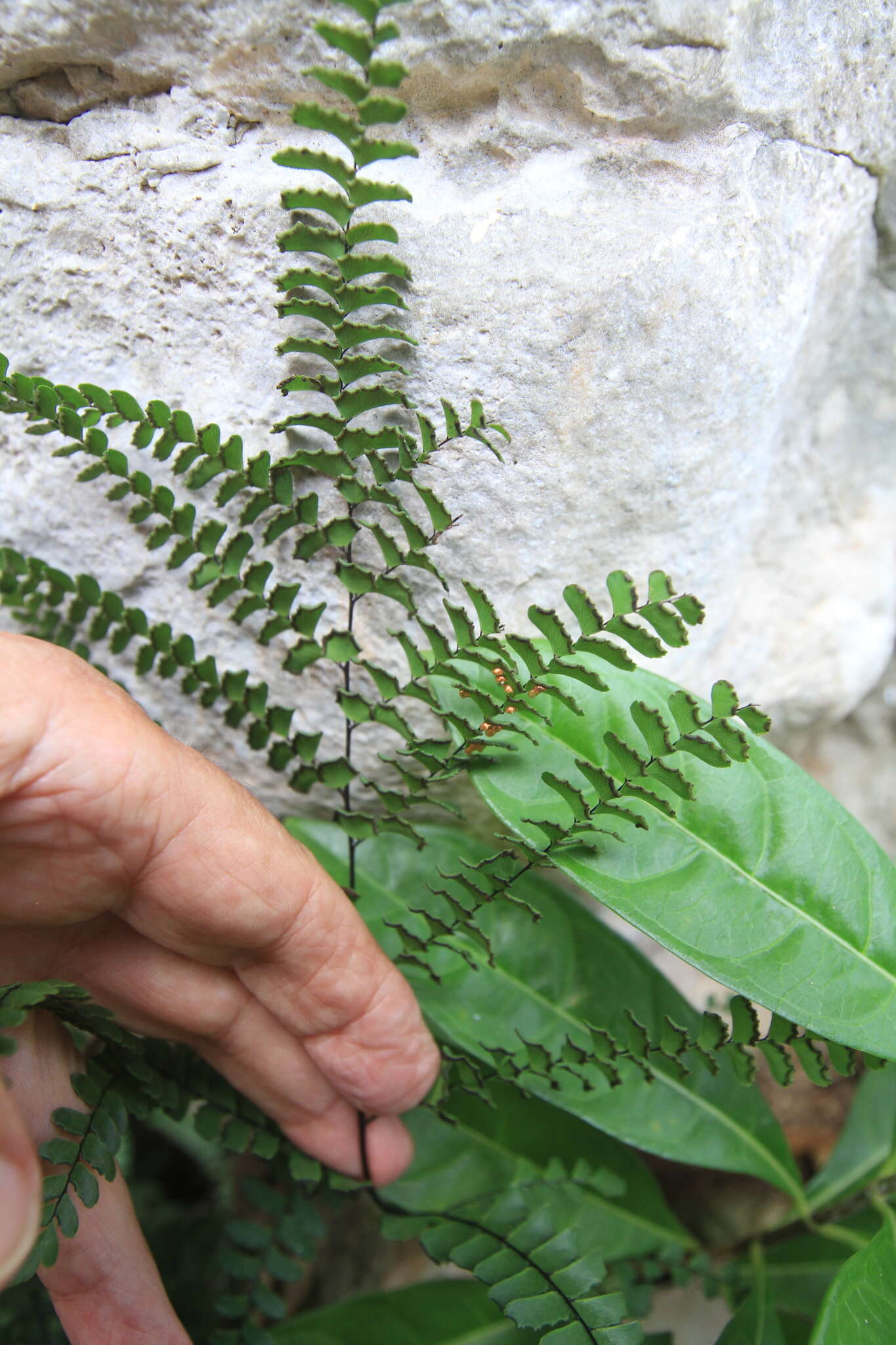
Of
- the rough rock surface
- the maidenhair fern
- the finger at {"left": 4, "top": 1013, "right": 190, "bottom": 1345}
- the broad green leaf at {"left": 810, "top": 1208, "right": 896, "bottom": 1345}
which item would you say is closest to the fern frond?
the maidenhair fern

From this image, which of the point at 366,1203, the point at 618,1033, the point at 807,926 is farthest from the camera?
the point at 366,1203

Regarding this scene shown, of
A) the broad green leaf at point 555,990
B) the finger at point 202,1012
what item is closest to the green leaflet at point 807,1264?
the broad green leaf at point 555,990

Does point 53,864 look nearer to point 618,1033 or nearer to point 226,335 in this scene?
point 226,335

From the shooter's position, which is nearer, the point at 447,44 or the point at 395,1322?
the point at 447,44

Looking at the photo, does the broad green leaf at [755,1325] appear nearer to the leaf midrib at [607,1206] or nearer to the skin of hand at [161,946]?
the leaf midrib at [607,1206]

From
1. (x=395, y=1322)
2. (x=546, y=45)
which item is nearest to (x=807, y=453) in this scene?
(x=546, y=45)

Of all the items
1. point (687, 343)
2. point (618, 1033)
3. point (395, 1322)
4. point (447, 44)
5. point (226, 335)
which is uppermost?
point (447, 44)

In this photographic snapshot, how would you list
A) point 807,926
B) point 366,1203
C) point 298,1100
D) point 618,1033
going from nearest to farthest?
point 807,926 → point 298,1100 → point 618,1033 → point 366,1203
